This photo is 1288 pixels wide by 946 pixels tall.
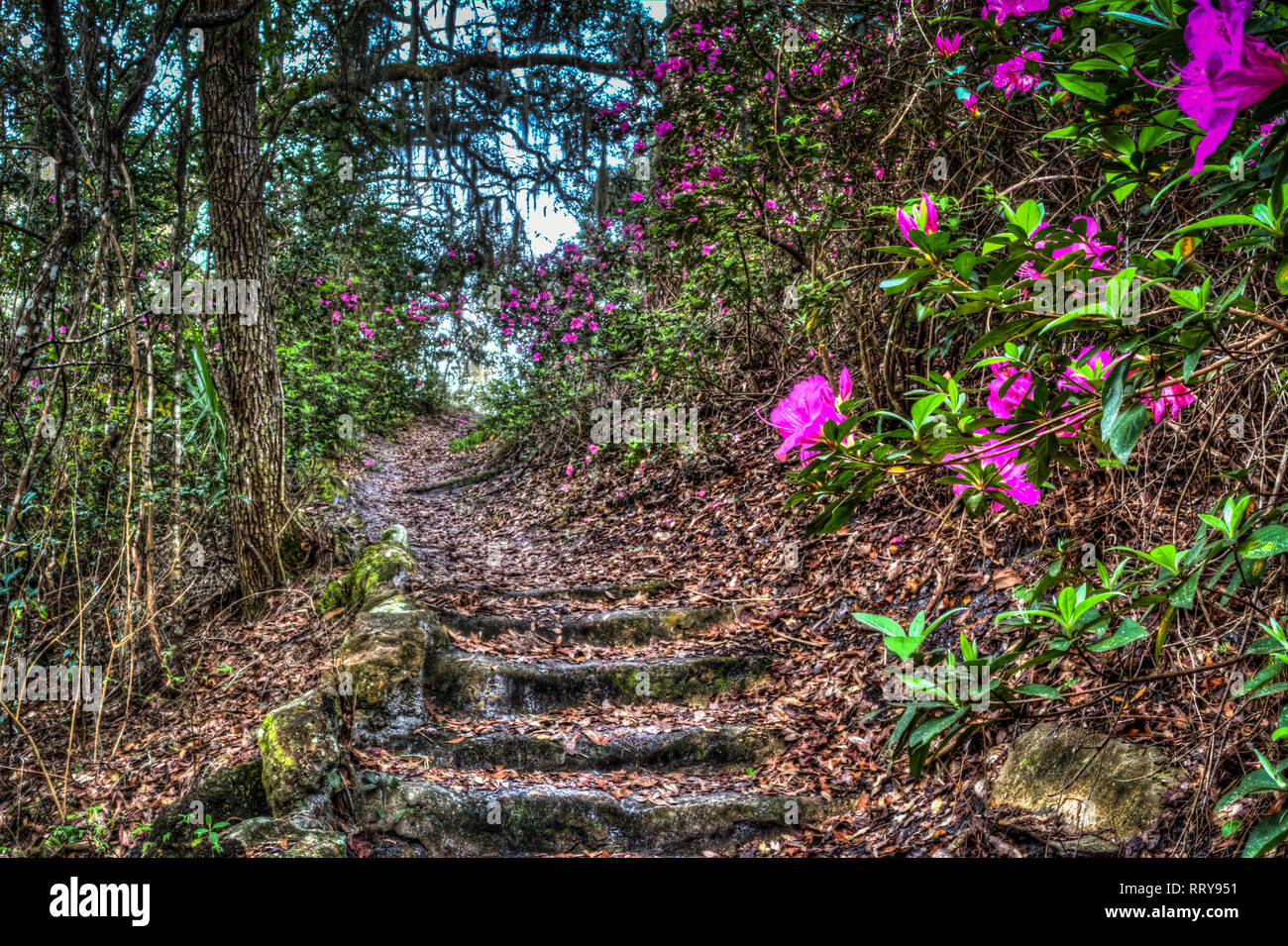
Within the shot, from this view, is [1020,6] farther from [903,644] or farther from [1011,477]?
[903,644]

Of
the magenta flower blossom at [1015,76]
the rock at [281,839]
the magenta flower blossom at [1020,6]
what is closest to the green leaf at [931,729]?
the magenta flower blossom at [1020,6]

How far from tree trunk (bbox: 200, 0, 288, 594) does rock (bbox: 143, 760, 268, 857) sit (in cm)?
199

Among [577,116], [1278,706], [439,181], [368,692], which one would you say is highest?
[577,116]

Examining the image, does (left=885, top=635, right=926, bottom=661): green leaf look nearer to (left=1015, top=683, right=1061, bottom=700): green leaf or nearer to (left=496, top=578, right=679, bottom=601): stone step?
(left=1015, top=683, right=1061, bottom=700): green leaf

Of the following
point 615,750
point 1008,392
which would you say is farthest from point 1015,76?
point 615,750

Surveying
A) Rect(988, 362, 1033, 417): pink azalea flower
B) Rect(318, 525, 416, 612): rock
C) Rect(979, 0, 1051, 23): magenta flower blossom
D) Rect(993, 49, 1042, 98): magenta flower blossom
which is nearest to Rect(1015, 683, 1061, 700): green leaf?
Rect(988, 362, 1033, 417): pink azalea flower

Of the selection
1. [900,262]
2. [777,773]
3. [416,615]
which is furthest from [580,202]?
[777,773]

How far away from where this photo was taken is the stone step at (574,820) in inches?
103

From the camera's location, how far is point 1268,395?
1912mm

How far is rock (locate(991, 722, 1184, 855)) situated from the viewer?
1863mm

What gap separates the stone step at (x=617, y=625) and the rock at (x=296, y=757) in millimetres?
1218

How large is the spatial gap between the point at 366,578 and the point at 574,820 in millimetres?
2320
